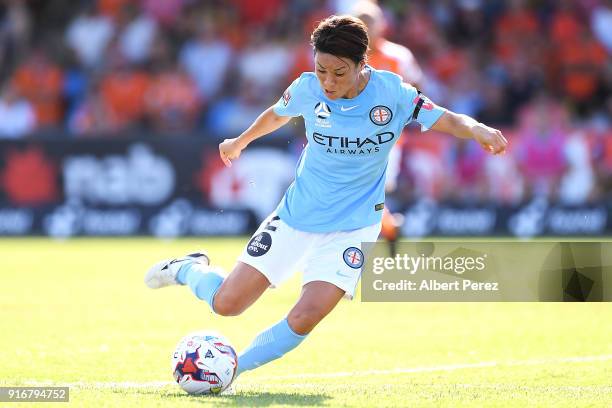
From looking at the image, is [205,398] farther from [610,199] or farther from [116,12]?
[116,12]

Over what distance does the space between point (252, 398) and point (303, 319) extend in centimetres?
57

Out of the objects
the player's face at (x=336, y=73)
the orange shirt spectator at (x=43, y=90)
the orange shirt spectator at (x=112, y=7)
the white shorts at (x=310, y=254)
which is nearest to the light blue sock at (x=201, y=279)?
the white shorts at (x=310, y=254)

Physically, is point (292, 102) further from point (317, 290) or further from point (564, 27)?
point (564, 27)

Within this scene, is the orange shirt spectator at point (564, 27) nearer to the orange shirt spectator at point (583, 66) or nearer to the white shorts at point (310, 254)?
the orange shirt spectator at point (583, 66)

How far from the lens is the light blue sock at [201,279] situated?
24.3 feet

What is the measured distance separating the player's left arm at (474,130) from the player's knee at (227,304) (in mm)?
1577

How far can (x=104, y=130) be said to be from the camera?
19.5 m

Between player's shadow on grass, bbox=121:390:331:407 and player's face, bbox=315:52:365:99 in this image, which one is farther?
player's face, bbox=315:52:365:99

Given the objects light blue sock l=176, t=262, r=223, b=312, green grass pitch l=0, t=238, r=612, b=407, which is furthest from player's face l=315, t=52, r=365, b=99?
green grass pitch l=0, t=238, r=612, b=407

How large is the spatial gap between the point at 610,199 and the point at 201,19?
25.2 feet

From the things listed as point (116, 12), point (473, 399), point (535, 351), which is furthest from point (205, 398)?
point (116, 12)

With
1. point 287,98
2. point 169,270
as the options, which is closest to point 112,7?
point 169,270

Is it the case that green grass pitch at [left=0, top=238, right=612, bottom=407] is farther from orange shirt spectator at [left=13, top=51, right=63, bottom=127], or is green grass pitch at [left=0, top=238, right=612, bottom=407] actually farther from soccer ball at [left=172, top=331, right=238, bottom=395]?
orange shirt spectator at [left=13, top=51, right=63, bottom=127]

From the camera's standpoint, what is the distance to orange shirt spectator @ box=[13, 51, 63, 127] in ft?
65.6
